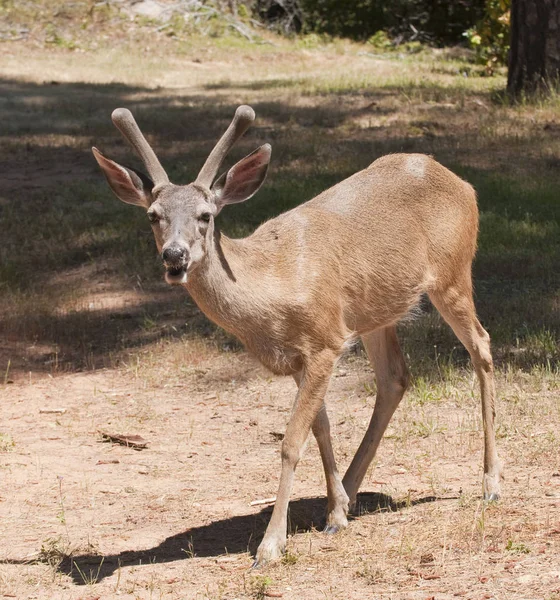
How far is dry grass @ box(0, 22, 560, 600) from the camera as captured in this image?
215 inches

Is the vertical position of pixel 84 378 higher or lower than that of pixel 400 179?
lower

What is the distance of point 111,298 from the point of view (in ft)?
34.8

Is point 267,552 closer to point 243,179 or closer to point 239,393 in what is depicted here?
point 243,179

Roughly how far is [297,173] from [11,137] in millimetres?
4792

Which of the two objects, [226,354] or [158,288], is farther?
[158,288]

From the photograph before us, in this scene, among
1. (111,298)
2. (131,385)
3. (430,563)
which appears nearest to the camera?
(430,563)

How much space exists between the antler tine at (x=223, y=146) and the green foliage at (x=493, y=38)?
49.7 ft

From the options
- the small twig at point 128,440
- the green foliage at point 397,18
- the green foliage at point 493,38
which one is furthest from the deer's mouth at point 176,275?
the green foliage at point 397,18

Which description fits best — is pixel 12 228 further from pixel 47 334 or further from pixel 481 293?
pixel 481 293

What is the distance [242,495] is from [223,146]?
2180 millimetres

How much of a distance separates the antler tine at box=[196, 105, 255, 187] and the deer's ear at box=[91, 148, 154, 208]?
0.29 m

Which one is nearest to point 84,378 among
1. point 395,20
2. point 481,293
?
point 481,293

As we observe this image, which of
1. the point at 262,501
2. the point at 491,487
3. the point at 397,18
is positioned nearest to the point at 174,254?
the point at 262,501

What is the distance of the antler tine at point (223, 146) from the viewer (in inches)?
225
